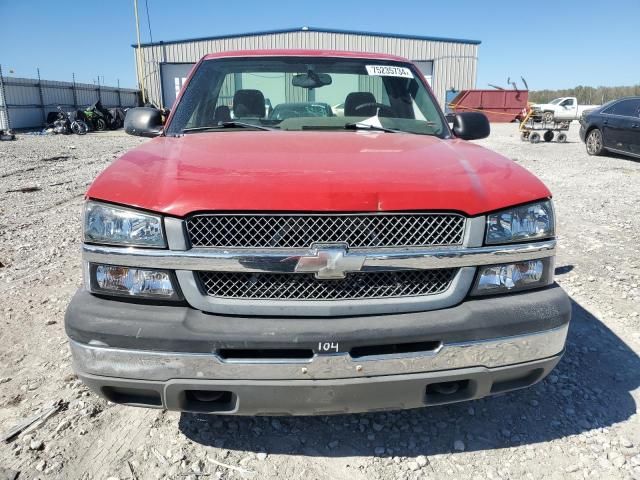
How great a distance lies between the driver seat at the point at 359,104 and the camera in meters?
3.43

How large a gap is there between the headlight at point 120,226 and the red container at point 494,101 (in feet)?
102

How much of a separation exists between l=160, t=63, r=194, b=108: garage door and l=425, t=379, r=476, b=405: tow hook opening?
33.9m

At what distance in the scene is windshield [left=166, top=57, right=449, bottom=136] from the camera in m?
3.25

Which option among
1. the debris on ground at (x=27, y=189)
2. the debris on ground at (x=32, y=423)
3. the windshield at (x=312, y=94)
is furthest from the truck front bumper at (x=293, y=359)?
the debris on ground at (x=27, y=189)

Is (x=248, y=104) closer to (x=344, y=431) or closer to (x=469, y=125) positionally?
(x=469, y=125)

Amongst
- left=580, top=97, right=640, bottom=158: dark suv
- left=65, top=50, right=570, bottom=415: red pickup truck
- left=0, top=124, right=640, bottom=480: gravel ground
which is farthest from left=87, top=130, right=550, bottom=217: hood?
left=580, top=97, right=640, bottom=158: dark suv

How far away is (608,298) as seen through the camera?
4020 mm

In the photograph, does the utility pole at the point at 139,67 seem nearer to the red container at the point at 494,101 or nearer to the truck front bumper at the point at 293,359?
the red container at the point at 494,101

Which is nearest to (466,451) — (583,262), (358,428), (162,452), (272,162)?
(358,428)

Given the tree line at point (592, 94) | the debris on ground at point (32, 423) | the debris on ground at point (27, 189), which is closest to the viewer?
the debris on ground at point (32, 423)

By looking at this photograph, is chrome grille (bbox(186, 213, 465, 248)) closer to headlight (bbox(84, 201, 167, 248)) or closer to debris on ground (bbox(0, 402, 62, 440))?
headlight (bbox(84, 201, 167, 248))

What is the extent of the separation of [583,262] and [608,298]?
3.01 ft

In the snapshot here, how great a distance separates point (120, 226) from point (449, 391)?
1.47 m

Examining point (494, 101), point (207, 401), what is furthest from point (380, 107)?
point (494, 101)
